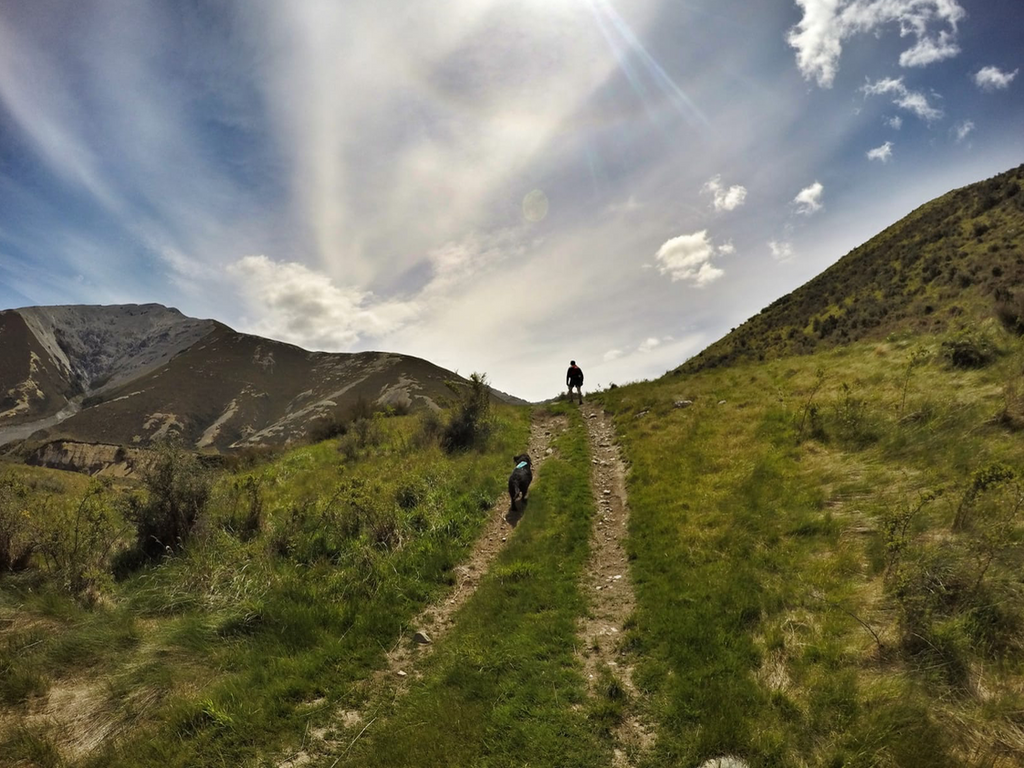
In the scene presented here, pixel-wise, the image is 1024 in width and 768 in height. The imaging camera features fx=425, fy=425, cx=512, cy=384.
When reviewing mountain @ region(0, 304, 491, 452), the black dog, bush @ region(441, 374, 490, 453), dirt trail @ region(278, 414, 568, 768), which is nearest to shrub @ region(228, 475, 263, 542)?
dirt trail @ region(278, 414, 568, 768)

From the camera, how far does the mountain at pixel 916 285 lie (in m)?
22.0

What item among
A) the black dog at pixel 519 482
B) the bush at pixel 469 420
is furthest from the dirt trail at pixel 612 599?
the bush at pixel 469 420

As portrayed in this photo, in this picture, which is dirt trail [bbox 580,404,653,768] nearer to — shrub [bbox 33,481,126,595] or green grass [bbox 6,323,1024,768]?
green grass [bbox 6,323,1024,768]

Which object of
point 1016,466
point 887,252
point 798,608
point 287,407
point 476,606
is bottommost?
point 798,608

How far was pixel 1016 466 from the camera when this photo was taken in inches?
281

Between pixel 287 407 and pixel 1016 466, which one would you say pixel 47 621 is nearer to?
pixel 1016 466

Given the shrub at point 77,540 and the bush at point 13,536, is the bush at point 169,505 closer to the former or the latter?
the shrub at point 77,540

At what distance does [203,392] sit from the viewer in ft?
534

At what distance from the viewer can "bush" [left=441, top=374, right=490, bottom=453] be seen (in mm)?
19219

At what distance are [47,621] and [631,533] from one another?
1125cm

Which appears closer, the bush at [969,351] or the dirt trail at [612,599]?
the dirt trail at [612,599]

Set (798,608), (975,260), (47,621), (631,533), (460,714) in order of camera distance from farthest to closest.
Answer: (975,260)
(631,533)
(47,621)
(798,608)
(460,714)

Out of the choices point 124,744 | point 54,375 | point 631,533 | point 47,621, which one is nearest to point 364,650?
point 124,744

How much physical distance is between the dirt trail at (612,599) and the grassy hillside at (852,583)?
0.26 meters
